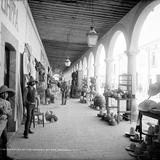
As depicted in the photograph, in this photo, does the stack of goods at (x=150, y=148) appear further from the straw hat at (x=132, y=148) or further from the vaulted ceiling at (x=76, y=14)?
the vaulted ceiling at (x=76, y=14)

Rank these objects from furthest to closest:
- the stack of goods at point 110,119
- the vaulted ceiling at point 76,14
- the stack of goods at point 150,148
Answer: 1. the vaulted ceiling at point 76,14
2. the stack of goods at point 110,119
3. the stack of goods at point 150,148

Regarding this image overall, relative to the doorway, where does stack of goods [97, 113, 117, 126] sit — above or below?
below

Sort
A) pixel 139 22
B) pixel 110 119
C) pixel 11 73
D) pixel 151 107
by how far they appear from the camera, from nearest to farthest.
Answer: pixel 151 107 < pixel 11 73 < pixel 110 119 < pixel 139 22

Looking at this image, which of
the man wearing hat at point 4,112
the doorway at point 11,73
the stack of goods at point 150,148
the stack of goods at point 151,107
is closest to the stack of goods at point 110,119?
the stack of goods at point 150,148

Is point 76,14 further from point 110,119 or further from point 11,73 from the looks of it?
point 110,119

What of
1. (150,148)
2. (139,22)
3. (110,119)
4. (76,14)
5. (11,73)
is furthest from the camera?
(76,14)

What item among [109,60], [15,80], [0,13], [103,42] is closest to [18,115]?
[15,80]

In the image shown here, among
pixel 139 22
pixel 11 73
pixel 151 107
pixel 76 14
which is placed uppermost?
pixel 76 14

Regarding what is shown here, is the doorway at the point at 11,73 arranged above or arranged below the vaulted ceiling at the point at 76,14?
below

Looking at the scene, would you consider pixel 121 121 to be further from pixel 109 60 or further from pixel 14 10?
pixel 14 10

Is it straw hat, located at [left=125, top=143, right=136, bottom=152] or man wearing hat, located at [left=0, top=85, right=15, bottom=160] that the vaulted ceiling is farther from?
straw hat, located at [left=125, top=143, right=136, bottom=152]

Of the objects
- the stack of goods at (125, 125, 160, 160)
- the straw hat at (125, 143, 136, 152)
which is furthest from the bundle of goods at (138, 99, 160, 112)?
the straw hat at (125, 143, 136, 152)

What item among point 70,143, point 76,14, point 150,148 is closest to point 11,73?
point 70,143

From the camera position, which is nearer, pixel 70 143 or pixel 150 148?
pixel 150 148
